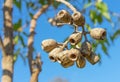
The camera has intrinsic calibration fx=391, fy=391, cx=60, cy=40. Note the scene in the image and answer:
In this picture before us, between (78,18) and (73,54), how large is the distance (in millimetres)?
89

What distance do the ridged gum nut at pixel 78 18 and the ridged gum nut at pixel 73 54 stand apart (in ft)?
0.22

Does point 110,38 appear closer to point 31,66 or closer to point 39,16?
point 39,16

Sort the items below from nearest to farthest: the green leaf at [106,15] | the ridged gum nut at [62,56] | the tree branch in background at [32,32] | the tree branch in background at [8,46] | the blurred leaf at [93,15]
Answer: the ridged gum nut at [62,56]
the tree branch in background at [8,46]
the tree branch in background at [32,32]
the green leaf at [106,15]
the blurred leaf at [93,15]

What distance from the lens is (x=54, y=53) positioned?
0.92 meters

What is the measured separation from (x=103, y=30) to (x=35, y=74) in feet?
3.48

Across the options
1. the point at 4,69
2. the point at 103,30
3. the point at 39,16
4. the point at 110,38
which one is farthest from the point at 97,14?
the point at 103,30

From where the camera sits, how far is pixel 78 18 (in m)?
0.92

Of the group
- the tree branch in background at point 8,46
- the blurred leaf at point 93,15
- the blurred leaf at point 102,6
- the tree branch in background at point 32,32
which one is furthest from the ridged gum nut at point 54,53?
the blurred leaf at point 93,15

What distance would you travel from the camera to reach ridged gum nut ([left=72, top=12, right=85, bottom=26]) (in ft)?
3.01

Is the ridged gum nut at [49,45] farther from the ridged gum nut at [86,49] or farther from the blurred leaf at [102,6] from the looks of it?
the blurred leaf at [102,6]

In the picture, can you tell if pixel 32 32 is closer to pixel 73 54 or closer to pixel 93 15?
pixel 93 15

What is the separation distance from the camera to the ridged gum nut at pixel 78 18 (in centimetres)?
92

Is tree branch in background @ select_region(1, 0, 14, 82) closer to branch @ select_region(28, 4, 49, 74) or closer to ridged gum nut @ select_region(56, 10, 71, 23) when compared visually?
branch @ select_region(28, 4, 49, 74)

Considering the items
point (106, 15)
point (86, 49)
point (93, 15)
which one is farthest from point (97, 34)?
point (93, 15)
